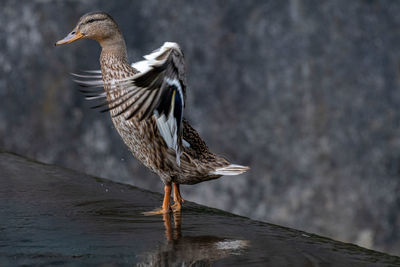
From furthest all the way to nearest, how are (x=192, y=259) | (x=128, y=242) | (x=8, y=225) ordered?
(x=8, y=225) < (x=128, y=242) < (x=192, y=259)

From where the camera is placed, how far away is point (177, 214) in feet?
11.6

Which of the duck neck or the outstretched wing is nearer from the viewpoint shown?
the outstretched wing

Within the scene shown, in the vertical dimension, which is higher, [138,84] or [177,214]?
[138,84]

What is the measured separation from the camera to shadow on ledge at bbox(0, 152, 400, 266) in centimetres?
274

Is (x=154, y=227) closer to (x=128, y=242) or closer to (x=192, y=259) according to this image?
(x=128, y=242)

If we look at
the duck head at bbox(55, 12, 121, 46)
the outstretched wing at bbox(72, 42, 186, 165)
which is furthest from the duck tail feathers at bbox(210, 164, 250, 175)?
the duck head at bbox(55, 12, 121, 46)

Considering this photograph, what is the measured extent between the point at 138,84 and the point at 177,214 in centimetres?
79

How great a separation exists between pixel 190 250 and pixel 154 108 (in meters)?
0.69

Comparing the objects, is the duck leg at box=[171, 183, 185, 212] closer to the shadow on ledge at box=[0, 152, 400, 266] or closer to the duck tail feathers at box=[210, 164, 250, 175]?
the shadow on ledge at box=[0, 152, 400, 266]

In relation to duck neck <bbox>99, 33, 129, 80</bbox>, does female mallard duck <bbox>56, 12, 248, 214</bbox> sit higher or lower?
lower

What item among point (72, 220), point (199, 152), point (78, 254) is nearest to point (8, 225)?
point (72, 220)

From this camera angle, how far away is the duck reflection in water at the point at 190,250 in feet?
8.83

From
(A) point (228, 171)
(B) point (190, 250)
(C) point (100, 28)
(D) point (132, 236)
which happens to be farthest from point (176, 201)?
(C) point (100, 28)

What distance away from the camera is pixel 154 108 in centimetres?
317
